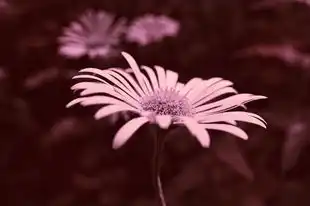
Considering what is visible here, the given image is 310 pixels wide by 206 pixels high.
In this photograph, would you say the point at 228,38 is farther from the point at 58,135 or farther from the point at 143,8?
the point at 58,135

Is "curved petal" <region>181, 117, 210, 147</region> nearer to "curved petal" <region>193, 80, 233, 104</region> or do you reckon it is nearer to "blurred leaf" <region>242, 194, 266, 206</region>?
"curved petal" <region>193, 80, 233, 104</region>

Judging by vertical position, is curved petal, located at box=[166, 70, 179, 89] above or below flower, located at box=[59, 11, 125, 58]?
below

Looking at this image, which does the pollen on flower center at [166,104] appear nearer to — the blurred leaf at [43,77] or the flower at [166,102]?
the flower at [166,102]

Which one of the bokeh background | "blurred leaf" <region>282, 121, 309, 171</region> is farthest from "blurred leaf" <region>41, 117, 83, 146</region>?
"blurred leaf" <region>282, 121, 309, 171</region>

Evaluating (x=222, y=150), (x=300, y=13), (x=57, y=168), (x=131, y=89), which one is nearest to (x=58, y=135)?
(x=57, y=168)

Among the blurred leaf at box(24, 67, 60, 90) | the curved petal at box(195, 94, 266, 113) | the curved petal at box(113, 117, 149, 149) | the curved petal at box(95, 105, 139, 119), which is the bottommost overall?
the curved petal at box(113, 117, 149, 149)

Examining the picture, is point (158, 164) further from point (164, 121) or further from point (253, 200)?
point (253, 200)

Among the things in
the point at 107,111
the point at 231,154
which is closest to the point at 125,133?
the point at 107,111
